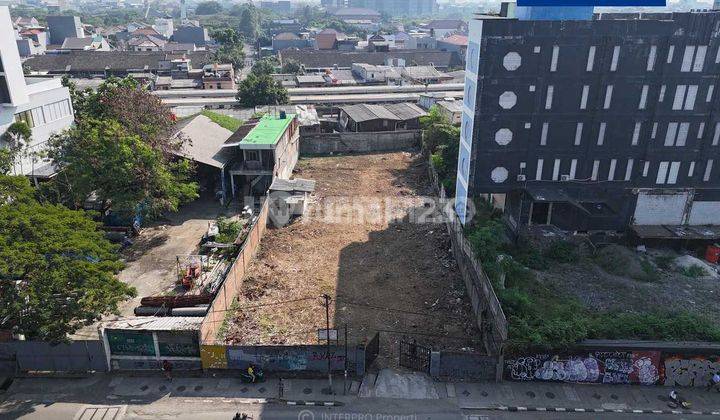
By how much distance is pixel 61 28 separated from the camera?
155 m

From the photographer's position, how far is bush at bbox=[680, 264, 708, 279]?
30672 millimetres

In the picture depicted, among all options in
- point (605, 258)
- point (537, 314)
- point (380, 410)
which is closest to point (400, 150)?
point (605, 258)

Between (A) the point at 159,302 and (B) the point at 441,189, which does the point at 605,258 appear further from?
(A) the point at 159,302

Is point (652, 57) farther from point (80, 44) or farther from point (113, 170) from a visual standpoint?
point (80, 44)

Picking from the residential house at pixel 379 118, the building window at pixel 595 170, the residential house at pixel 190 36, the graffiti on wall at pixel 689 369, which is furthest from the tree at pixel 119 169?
the residential house at pixel 190 36

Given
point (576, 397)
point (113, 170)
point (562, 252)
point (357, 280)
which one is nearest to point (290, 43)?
point (113, 170)

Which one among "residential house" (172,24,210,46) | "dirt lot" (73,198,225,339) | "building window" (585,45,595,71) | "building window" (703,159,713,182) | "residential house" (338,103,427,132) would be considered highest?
"building window" (585,45,595,71)

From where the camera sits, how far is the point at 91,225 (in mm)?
24922

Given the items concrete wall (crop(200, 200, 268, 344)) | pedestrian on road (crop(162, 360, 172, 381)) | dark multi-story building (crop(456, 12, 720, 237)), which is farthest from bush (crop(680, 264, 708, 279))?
pedestrian on road (crop(162, 360, 172, 381))

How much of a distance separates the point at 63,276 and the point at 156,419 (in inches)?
283

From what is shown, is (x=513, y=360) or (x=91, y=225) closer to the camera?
(x=513, y=360)

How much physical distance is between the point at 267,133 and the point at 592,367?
108 ft

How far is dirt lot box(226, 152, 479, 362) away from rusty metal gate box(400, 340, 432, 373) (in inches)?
46.3

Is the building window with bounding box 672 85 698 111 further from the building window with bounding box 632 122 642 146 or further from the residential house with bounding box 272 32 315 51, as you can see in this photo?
the residential house with bounding box 272 32 315 51
